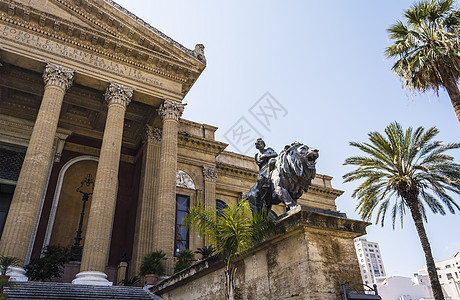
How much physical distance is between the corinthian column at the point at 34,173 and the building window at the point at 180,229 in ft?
26.0

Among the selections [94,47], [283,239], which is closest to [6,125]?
[94,47]

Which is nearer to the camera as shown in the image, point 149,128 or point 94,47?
point 94,47

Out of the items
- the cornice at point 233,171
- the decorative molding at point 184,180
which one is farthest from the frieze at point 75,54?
the cornice at point 233,171

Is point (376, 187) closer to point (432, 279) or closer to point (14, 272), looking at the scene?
point (432, 279)

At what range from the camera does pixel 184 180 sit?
21.5 m

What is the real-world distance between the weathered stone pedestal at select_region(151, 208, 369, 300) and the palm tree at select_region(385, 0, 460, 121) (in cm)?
1073

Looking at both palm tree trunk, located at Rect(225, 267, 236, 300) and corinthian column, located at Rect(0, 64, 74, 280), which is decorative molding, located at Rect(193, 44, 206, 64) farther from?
palm tree trunk, located at Rect(225, 267, 236, 300)

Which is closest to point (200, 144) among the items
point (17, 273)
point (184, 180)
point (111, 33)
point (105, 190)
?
point (184, 180)

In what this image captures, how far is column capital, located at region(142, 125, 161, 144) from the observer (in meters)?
18.9

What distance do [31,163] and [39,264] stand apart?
372 centimetres

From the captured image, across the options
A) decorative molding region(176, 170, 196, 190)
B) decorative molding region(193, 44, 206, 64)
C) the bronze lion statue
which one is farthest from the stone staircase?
decorative molding region(193, 44, 206, 64)

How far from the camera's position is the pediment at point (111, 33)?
599 inches

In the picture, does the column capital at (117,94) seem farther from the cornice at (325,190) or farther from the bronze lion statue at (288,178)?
the cornice at (325,190)

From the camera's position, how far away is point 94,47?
16391 mm
